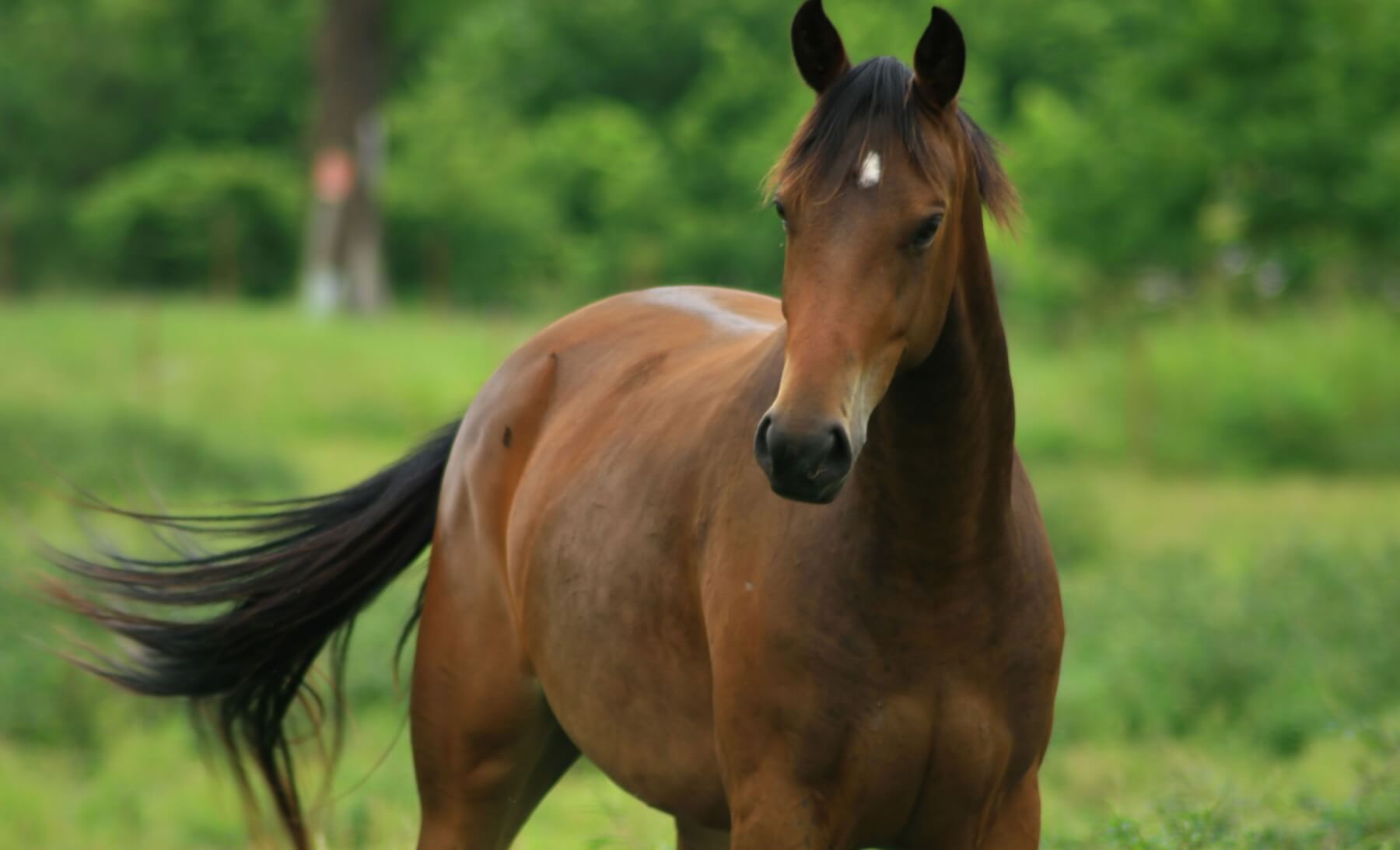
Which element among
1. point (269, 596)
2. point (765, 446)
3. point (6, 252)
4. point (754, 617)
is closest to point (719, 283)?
point (6, 252)

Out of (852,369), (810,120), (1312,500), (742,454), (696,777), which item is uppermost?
(810,120)

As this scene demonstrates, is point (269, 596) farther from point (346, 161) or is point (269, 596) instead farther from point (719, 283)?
point (719, 283)

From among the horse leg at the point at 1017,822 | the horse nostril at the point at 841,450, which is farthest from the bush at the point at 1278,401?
the horse nostril at the point at 841,450

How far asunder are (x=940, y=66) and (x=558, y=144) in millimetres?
29744

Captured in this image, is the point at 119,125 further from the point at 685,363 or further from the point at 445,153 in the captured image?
the point at 685,363

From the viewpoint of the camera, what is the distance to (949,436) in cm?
270

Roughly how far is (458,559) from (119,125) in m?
28.6

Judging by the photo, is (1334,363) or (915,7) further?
(915,7)

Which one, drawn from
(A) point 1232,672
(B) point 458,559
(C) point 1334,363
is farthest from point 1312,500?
(B) point 458,559

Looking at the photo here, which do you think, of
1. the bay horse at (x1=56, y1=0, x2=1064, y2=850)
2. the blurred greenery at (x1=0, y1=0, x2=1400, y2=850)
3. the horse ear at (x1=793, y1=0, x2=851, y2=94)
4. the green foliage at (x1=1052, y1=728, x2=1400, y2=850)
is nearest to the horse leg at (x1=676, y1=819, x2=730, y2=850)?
the bay horse at (x1=56, y1=0, x2=1064, y2=850)

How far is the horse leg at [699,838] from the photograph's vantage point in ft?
12.7

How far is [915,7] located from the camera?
31031 mm

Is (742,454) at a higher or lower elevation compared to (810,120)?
lower

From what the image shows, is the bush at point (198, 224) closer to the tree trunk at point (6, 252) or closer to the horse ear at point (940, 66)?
the tree trunk at point (6, 252)
